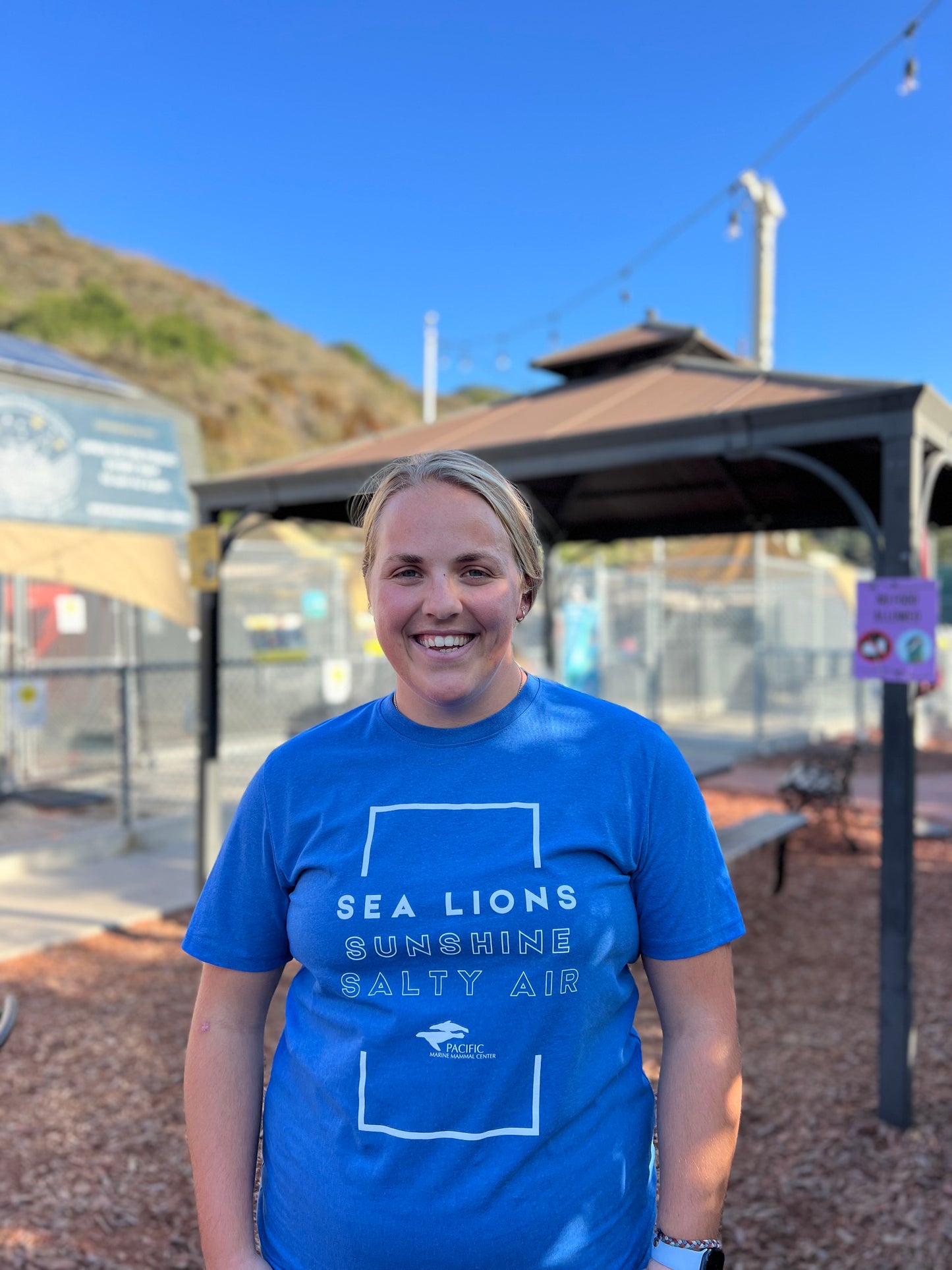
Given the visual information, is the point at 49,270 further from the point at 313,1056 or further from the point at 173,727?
the point at 313,1056

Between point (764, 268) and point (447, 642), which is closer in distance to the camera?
point (447, 642)

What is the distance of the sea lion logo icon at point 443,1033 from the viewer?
48.5 inches

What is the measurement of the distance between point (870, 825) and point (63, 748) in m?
8.52

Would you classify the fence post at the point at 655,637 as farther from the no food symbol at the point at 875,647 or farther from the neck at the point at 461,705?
the neck at the point at 461,705

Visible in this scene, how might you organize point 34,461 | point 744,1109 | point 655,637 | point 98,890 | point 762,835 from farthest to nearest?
point 655,637 → point 34,461 → point 98,890 → point 762,835 → point 744,1109

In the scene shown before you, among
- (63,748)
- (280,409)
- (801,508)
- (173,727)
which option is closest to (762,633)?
(801,508)

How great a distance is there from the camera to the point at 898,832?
3.57m

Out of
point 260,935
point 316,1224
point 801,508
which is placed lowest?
point 316,1224

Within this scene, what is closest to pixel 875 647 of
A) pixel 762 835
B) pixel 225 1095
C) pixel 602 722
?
pixel 762 835

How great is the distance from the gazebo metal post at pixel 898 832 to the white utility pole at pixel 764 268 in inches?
446

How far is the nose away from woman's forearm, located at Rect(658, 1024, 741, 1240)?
0.68m

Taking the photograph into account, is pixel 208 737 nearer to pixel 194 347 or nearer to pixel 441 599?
pixel 441 599

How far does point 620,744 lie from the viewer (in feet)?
4.44

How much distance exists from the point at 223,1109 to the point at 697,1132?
69cm
